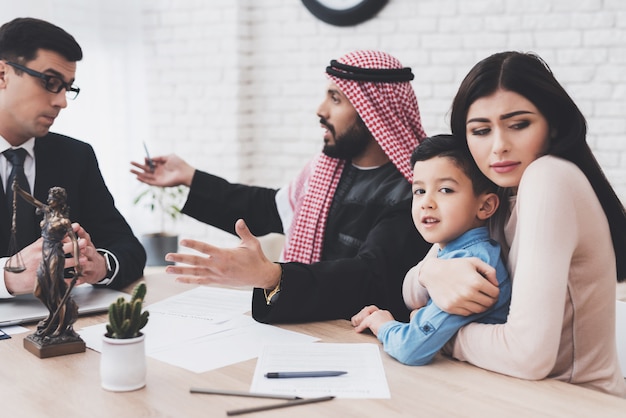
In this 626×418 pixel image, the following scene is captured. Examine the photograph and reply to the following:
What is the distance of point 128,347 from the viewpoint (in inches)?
50.6

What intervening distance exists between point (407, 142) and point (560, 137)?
2.73 feet

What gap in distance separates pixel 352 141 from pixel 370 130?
0.12 m

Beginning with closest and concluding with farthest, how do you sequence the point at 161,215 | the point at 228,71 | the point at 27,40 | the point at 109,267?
the point at 109,267 → the point at 27,40 → the point at 228,71 → the point at 161,215

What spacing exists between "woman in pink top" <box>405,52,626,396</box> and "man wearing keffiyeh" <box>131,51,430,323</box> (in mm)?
367

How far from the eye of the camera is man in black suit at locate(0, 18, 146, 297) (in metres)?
2.19

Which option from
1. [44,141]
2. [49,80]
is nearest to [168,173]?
[44,141]

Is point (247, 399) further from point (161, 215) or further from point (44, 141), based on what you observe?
point (161, 215)

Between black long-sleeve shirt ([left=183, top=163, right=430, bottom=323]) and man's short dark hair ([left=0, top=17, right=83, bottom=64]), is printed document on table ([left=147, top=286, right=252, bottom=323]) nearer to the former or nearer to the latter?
black long-sleeve shirt ([left=183, top=163, right=430, bottom=323])

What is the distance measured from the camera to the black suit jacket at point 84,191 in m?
2.28

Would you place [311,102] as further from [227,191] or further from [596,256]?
[596,256]

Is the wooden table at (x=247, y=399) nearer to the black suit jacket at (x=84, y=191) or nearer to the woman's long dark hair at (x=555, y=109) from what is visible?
the woman's long dark hair at (x=555, y=109)

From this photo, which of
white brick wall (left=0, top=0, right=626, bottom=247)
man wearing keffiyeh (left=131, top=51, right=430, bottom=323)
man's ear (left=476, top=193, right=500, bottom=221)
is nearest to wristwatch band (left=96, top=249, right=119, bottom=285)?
man wearing keffiyeh (left=131, top=51, right=430, bottom=323)

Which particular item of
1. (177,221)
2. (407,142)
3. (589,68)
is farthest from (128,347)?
(177,221)

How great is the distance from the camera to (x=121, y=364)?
127 cm
